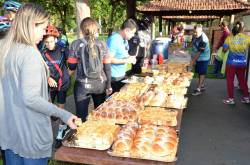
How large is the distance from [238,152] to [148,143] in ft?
7.80

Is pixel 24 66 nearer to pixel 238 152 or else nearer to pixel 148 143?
pixel 148 143

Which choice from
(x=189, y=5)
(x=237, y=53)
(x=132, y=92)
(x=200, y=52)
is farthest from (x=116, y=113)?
(x=189, y=5)

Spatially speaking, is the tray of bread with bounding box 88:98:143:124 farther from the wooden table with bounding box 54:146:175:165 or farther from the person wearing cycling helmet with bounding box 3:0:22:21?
the person wearing cycling helmet with bounding box 3:0:22:21

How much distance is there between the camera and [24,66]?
156 cm

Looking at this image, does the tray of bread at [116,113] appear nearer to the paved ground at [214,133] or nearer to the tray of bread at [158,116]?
the tray of bread at [158,116]

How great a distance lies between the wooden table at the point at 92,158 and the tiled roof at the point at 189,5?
1363 centimetres

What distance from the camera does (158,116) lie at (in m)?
2.72

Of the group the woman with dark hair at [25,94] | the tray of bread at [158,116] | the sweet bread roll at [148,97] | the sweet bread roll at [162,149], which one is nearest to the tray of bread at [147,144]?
the sweet bread roll at [162,149]

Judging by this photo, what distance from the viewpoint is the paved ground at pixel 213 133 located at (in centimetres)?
377

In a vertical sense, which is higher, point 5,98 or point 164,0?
point 164,0

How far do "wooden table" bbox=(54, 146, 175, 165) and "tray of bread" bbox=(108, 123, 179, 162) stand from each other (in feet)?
0.11

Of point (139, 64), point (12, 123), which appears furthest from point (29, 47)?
point (139, 64)

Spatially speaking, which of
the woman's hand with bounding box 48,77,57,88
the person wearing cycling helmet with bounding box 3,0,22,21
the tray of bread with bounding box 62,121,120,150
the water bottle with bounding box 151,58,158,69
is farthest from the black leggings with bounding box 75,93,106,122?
the water bottle with bounding box 151,58,158,69

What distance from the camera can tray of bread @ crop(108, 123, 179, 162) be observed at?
6.50ft
